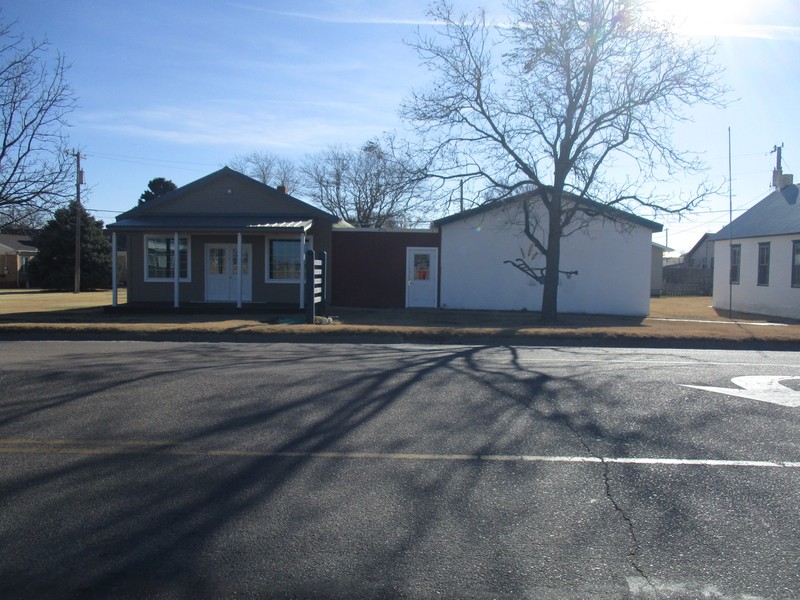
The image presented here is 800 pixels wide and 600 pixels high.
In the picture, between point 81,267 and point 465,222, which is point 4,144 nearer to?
point 465,222

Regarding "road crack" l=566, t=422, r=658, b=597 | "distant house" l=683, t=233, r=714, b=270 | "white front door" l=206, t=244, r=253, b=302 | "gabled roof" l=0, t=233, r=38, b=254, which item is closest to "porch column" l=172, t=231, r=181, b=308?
"white front door" l=206, t=244, r=253, b=302

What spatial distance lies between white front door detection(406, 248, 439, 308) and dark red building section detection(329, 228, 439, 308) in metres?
0.22

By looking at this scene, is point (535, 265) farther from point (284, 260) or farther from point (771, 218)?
point (771, 218)

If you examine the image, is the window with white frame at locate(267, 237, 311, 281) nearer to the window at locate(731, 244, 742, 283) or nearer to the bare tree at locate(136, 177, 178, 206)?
the window at locate(731, 244, 742, 283)

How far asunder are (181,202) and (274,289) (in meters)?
4.78

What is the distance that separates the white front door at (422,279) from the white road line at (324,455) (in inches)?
766

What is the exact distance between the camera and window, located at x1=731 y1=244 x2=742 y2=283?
3086cm

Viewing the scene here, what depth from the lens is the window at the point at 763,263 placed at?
1117 inches

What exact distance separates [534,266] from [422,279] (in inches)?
165

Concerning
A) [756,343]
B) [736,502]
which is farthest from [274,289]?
[736,502]

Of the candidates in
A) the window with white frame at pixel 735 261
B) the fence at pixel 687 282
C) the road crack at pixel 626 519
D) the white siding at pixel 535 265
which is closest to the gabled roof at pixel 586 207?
the white siding at pixel 535 265

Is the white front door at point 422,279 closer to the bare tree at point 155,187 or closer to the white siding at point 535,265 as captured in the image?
the white siding at point 535,265

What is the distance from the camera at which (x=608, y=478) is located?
5344 mm

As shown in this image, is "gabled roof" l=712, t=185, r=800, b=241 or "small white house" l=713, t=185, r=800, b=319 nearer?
"small white house" l=713, t=185, r=800, b=319
